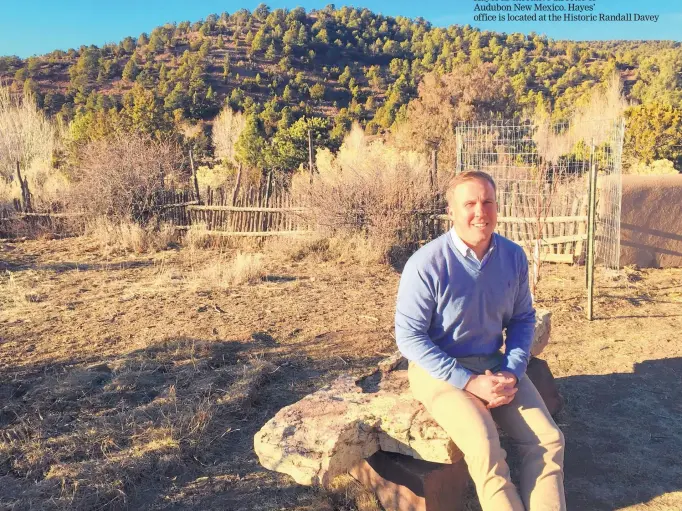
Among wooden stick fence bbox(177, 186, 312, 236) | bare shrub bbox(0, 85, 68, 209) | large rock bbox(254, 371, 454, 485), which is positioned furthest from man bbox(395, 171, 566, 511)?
bare shrub bbox(0, 85, 68, 209)

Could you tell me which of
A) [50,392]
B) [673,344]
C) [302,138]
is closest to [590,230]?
[673,344]

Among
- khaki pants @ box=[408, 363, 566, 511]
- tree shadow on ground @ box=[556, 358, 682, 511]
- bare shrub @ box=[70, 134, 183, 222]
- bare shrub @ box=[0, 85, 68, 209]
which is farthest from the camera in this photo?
bare shrub @ box=[0, 85, 68, 209]

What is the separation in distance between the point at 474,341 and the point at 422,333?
273mm

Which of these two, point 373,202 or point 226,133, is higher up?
point 226,133

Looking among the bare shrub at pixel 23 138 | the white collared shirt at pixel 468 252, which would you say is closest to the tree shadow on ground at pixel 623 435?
the white collared shirt at pixel 468 252

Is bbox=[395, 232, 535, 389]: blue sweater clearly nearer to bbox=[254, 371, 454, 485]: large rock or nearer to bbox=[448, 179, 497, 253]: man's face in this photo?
bbox=[448, 179, 497, 253]: man's face

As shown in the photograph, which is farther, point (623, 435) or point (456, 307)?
point (623, 435)

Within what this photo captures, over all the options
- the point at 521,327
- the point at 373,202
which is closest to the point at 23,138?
the point at 373,202

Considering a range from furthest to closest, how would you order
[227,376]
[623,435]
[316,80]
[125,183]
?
[316,80]
[125,183]
[227,376]
[623,435]

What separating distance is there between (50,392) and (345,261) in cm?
506

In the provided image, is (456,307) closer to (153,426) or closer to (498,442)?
(498,442)

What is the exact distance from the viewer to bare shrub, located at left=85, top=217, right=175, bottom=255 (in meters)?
9.76

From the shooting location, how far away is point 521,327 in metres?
2.71

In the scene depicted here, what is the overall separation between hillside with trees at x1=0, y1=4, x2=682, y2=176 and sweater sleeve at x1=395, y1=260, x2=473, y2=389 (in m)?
16.5
